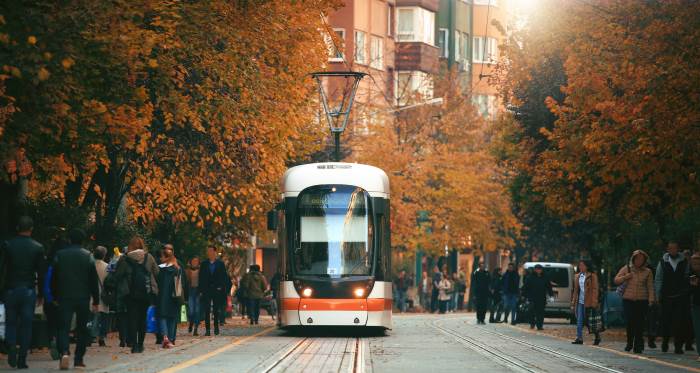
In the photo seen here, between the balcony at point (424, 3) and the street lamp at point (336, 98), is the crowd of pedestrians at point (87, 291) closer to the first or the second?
the street lamp at point (336, 98)

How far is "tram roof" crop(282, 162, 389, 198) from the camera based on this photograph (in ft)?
99.3

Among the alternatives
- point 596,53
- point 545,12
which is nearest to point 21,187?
point 596,53

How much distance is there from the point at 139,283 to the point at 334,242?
22.9ft

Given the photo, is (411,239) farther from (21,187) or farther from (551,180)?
(21,187)

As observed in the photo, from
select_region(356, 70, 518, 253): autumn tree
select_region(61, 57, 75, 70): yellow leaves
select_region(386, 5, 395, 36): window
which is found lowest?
select_region(61, 57, 75, 70): yellow leaves

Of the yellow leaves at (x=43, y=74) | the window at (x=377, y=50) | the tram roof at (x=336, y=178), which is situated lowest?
the tram roof at (x=336, y=178)

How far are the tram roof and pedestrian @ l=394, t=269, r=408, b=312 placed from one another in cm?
3184

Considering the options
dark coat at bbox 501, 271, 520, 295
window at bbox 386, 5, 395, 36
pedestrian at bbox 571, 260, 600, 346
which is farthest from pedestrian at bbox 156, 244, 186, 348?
window at bbox 386, 5, 395, 36

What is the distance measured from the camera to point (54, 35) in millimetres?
21344

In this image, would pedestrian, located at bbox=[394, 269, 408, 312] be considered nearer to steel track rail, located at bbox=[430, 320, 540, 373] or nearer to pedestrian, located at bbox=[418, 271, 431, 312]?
pedestrian, located at bbox=[418, 271, 431, 312]

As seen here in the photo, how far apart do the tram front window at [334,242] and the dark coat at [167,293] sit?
3.98 meters

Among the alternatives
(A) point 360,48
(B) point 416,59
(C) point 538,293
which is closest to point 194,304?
(C) point 538,293

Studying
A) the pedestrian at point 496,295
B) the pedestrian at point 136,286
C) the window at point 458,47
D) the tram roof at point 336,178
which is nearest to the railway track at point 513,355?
the tram roof at point 336,178

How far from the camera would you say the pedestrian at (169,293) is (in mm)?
25656
